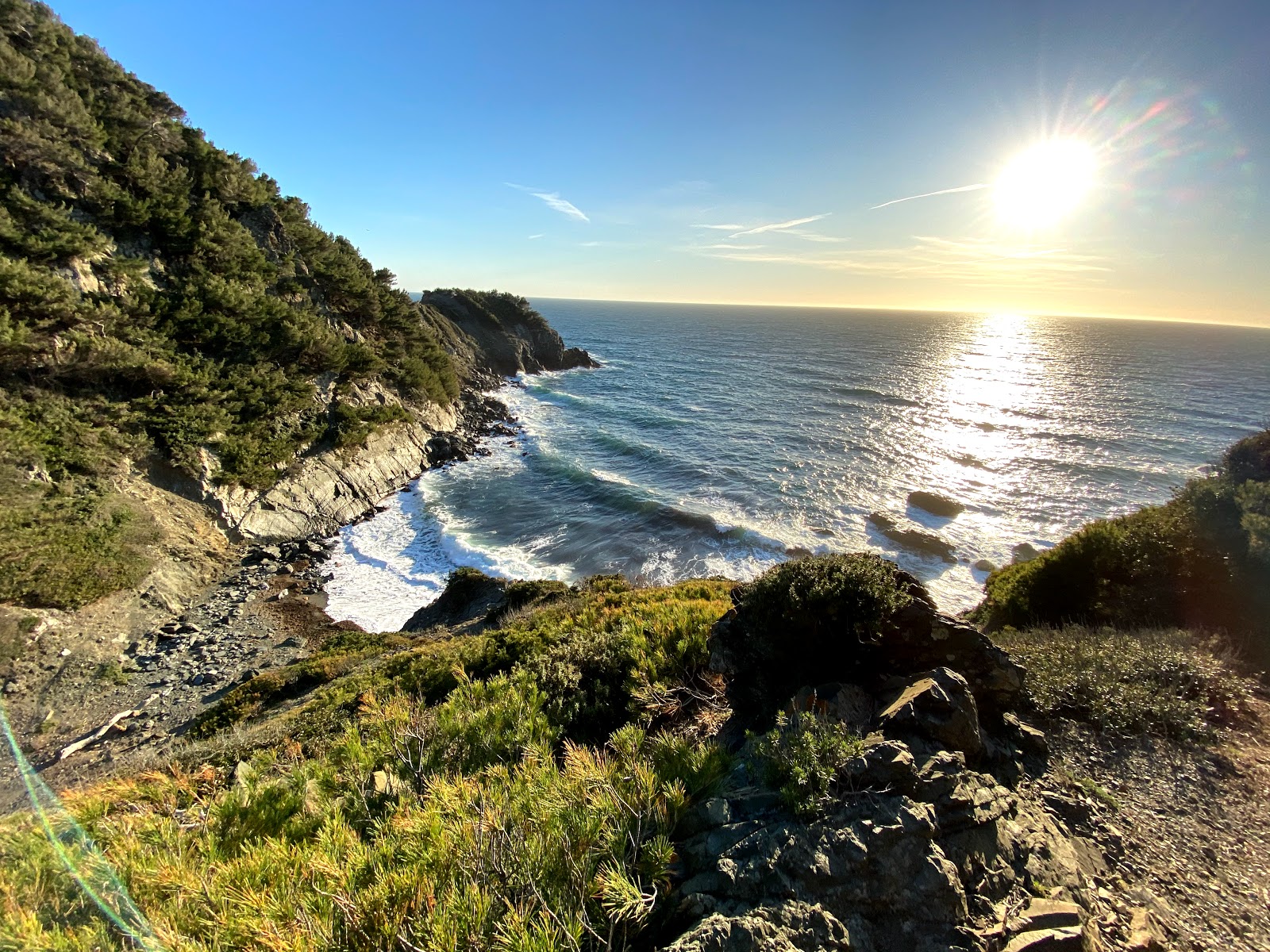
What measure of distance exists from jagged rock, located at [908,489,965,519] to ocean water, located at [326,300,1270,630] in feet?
2.38

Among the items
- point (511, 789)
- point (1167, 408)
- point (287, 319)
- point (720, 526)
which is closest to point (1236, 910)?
point (511, 789)

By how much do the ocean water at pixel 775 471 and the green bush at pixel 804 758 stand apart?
60.0 ft

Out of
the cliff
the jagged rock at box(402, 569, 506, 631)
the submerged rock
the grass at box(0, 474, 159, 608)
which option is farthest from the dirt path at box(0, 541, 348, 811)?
the submerged rock

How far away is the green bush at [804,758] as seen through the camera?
405cm

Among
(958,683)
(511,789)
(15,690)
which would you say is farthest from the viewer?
(15,690)

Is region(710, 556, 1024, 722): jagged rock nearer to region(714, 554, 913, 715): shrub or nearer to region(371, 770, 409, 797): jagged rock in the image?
region(714, 554, 913, 715): shrub

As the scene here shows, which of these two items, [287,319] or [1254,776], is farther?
[287,319]

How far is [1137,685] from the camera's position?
23.1ft

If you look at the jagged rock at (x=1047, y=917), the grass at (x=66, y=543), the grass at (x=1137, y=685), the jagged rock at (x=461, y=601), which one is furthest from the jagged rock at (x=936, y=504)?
the grass at (x=66, y=543)

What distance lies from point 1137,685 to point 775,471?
28951 millimetres

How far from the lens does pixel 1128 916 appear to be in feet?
13.2

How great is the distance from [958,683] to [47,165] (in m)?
35.6

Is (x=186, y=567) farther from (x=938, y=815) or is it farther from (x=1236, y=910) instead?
(x=1236, y=910)

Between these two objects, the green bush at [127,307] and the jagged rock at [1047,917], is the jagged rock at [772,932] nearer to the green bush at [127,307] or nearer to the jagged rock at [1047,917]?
the jagged rock at [1047,917]
